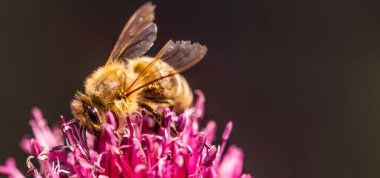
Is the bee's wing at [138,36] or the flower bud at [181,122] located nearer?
the flower bud at [181,122]

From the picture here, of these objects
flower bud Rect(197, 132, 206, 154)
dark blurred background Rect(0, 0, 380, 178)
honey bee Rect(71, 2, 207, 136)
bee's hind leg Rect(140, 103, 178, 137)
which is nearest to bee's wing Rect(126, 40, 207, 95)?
honey bee Rect(71, 2, 207, 136)

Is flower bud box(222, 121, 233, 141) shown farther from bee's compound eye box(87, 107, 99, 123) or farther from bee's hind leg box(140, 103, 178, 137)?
bee's compound eye box(87, 107, 99, 123)

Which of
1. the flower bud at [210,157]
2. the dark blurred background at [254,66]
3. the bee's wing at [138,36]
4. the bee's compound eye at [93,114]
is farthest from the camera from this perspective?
the dark blurred background at [254,66]

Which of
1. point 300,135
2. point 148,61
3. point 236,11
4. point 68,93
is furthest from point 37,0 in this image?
point 148,61

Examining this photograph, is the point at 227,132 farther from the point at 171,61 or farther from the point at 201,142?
the point at 171,61

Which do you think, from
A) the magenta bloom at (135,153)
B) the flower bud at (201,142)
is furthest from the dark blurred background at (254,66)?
the flower bud at (201,142)

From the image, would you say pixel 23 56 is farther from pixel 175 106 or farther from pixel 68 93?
pixel 175 106

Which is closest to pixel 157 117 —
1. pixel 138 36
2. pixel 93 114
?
pixel 93 114

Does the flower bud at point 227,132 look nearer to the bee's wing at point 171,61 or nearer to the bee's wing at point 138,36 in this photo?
the bee's wing at point 171,61
